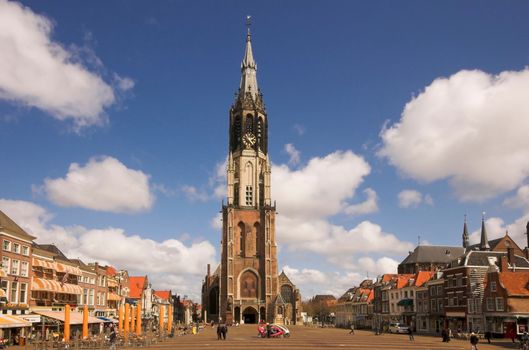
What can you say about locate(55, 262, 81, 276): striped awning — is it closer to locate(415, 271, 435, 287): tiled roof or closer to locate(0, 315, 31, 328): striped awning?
locate(0, 315, 31, 328): striped awning

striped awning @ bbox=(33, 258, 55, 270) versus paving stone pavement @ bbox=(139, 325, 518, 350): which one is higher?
striped awning @ bbox=(33, 258, 55, 270)

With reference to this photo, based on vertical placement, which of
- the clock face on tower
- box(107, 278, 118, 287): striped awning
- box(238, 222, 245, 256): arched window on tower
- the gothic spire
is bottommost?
box(107, 278, 118, 287): striped awning

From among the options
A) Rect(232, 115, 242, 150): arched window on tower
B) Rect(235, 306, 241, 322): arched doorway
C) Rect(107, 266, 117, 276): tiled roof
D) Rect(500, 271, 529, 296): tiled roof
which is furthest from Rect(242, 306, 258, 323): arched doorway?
Rect(500, 271, 529, 296): tiled roof

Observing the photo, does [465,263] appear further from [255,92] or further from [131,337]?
[255,92]

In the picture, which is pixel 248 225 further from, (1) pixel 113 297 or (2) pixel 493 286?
(2) pixel 493 286

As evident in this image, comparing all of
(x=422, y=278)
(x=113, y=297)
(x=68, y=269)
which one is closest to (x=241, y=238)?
(x=422, y=278)

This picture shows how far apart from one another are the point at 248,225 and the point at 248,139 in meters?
Answer: 19.6

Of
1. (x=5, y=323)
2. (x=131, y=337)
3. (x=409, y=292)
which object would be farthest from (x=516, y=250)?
(x=5, y=323)

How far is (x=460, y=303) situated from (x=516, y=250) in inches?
1341

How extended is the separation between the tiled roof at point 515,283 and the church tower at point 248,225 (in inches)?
2087

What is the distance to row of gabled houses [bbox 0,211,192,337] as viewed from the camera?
42.5 meters

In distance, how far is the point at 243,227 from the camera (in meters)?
110

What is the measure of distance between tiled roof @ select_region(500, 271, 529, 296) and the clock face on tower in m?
68.7

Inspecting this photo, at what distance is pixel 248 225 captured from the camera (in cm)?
11031
